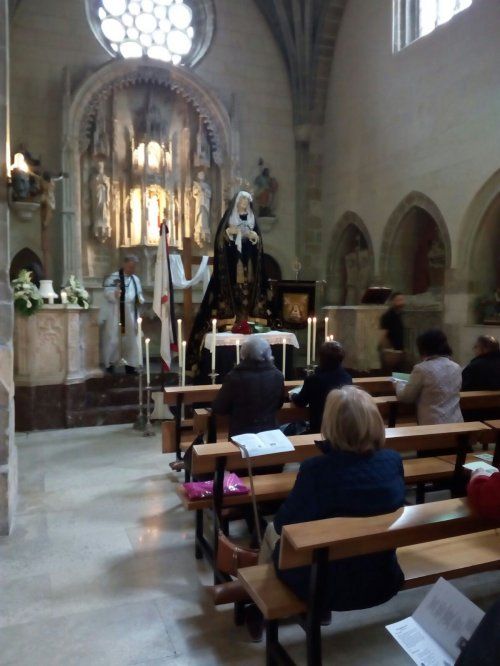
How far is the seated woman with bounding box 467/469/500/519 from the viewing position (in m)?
2.14

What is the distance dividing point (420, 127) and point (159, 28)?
5.92 metres

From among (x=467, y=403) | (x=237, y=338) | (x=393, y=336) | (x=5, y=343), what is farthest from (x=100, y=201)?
(x=467, y=403)

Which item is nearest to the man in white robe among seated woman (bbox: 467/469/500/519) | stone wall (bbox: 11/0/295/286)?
stone wall (bbox: 11/0/295/286)

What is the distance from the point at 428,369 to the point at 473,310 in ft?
16.2

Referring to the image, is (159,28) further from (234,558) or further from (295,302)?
(234,558)

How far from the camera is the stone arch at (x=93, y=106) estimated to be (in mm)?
10250

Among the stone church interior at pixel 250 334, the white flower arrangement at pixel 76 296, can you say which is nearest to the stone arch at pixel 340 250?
the stone church interior at pixel 250 334

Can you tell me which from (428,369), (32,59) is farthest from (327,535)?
(32,59)

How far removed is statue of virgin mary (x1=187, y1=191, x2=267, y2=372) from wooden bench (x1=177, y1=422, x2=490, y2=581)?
4163mm

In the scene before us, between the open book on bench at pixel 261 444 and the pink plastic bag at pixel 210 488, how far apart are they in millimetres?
540

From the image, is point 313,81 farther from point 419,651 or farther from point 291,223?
point 419,651

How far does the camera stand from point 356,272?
37.8 feet

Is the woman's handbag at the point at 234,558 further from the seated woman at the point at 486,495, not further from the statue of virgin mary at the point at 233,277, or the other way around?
the statue of virgin mary at the point at 233,277

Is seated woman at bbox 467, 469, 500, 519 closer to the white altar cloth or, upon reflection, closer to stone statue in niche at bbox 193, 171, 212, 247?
the white altar cloth
